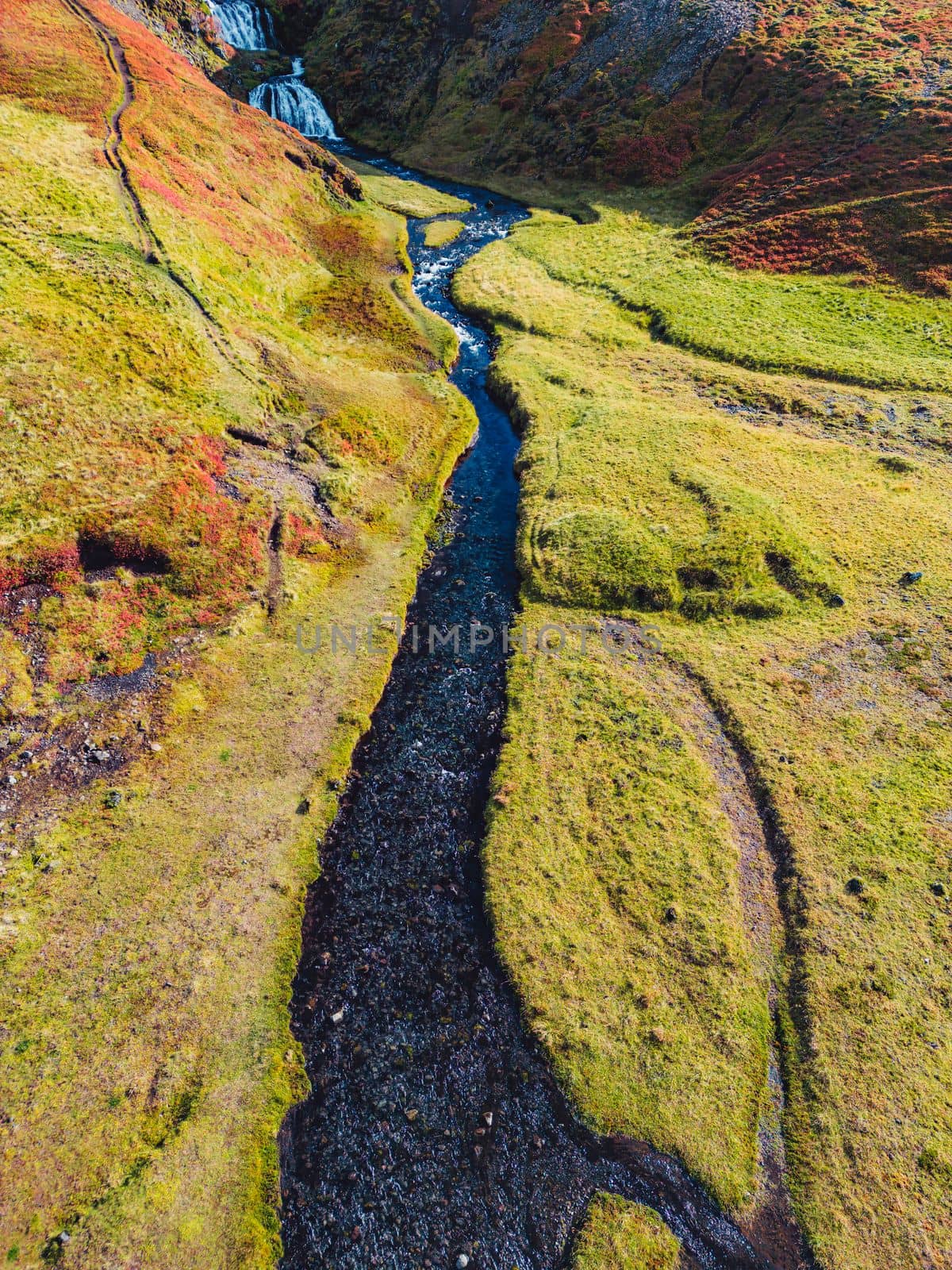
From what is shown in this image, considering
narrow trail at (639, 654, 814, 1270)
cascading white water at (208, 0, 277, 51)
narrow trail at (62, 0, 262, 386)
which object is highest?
cascading white water at (208, 0, 277, 51)

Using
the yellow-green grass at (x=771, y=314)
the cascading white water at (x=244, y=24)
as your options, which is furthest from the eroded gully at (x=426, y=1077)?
the cascading white water at (x=244, y=24)

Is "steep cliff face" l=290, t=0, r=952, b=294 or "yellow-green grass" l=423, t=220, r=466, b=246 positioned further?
"yellow-green grass" l=423, t=220, r=466, b=246

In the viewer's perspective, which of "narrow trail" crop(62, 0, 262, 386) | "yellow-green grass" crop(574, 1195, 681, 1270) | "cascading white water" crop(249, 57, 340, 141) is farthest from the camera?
"cascading white water" crop(249, 57, 340, 141)

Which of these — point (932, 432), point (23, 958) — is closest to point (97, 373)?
point (23, 958)

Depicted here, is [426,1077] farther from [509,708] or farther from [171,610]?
[171,610]

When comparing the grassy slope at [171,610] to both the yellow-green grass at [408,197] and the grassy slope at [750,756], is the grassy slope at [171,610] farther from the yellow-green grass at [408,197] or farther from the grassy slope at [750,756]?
the yellow-green grass at [408,197]

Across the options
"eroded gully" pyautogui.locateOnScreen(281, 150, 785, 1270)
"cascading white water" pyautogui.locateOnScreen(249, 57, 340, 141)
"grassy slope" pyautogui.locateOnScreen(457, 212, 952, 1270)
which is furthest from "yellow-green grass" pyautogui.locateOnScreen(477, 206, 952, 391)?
"cascading white water" pyautogui.locateOnScreen(249, 57, 340, 141)

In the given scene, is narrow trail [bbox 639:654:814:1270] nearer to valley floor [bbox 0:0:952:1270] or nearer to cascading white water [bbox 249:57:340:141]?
valley floor [bbox 0:0:952:1270]

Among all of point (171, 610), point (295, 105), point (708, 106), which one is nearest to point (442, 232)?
point (708, 106)
